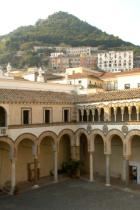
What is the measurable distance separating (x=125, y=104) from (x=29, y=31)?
120 meters

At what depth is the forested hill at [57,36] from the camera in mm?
128913

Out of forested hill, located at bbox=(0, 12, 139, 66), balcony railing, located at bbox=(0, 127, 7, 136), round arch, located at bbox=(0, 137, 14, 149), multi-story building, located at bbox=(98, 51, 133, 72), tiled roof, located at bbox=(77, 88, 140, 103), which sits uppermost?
forested hill, located at bbox=(0, 12, 139, 66)

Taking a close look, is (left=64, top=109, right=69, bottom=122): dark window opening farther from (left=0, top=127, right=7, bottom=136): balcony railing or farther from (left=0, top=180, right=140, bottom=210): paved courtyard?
(left=0, top=127, right=7, bottom=136): balcony railing

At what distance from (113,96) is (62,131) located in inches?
255

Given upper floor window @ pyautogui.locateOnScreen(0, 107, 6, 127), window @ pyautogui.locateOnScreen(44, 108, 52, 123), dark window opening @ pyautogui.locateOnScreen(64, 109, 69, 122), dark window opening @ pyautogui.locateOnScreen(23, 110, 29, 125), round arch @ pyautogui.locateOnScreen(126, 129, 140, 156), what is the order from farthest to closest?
dark window opening @ pyautogui.locateOnScreen(64, 109, 69, 122) → window @ pyautogui.locateOnScreen(44, 108, 52, 123) → dark window opening @ pyautogui.locateOnScreen(23, 110, 29, 125) → upper floor window @ pyautogui.locateOnScreen(0, 107, 6, 127) → round arch @ pyautogui.locateOnScreen(126, 129, 140, 156)

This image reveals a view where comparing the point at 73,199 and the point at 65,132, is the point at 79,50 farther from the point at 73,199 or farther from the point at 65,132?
the point at 73,199

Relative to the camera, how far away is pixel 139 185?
3094 cm

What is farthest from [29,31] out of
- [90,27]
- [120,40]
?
[120,40]

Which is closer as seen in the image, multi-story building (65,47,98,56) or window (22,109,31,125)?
window (22,109,31,125)

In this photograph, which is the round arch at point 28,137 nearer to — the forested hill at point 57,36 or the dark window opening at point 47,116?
the dark window opening at point 47,116

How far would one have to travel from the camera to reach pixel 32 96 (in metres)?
31.7

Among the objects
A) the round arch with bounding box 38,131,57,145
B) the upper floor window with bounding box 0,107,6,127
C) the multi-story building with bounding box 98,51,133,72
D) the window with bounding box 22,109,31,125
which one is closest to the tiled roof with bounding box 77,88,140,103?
the round arch with bounding box 38,131,57,145

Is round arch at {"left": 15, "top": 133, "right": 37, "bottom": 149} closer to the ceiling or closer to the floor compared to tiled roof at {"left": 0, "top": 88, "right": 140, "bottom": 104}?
closer to the floor

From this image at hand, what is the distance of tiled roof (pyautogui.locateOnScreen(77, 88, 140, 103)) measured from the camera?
29453 mm
